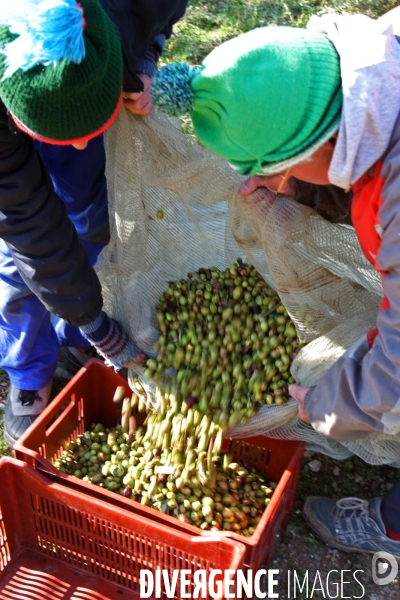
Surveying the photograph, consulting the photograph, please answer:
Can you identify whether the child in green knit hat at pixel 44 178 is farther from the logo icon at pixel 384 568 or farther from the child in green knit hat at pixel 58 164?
the logo icon at pixel 384 568

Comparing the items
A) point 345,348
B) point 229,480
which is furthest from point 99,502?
point 345,348

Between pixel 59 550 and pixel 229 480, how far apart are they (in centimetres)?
64

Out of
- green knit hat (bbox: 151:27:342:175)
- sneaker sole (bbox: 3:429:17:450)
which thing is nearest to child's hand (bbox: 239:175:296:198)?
green knit hat (bbox: 151:27:342:175)

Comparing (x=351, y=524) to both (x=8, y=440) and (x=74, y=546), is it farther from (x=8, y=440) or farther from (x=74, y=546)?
(x=8, y=440)

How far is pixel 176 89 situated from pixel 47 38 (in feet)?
1.04

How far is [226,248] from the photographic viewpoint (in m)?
2.34

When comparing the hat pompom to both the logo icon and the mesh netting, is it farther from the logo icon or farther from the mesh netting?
the logo icon

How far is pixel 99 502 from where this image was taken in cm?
187

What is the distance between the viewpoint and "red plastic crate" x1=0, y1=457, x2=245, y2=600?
1.84m

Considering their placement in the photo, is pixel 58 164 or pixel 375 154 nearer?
pixel 375 154

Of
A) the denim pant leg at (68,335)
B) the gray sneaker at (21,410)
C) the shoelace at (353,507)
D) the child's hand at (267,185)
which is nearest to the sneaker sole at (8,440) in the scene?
the gray sneaker at (21,410)

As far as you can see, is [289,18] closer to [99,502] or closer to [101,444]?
[101,444]

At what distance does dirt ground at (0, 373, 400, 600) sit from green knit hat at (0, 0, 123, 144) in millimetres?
1678

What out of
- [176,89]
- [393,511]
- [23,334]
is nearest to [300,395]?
[393,511]
